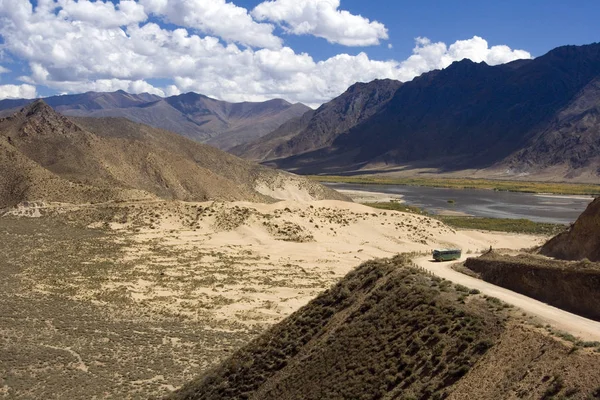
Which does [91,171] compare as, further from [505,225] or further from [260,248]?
[505,225]

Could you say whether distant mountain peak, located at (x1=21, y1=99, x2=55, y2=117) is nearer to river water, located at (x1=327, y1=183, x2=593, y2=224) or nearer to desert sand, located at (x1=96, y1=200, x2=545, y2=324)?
desert sand, located at (x1=96, y1=200, x2=545, y2=324)

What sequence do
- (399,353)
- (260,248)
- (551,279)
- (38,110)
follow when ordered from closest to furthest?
(399,353), (551,279), (260,248), (38,110)

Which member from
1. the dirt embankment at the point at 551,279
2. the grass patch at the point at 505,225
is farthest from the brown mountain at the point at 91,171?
the dirt embankment at the point at 551,279

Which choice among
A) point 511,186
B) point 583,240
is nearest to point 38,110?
point 583,240

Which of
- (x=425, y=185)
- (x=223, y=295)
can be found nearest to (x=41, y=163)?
(x=223, y=295)

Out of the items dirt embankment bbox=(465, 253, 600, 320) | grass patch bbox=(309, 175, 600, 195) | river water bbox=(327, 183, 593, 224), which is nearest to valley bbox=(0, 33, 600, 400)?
dirt embankment bbox=(465, 253, 600, 320)

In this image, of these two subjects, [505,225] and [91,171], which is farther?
[91,171]
